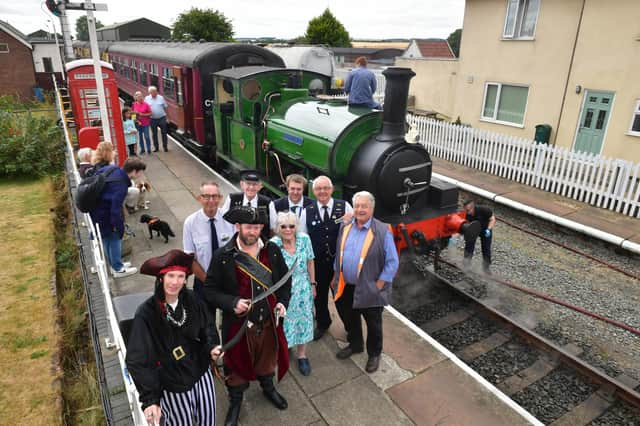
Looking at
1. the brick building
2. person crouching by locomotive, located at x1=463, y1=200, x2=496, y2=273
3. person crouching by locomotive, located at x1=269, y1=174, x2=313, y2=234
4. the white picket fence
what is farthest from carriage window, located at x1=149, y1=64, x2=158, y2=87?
the brick building

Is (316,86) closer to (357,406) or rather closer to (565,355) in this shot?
(565,355)

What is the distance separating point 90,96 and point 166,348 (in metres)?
8.20

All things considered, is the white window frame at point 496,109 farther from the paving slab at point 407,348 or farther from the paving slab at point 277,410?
the paving slab at point 277,410

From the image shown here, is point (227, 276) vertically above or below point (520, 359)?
above

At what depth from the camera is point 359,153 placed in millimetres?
5742

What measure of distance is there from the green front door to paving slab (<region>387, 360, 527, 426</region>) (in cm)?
1081

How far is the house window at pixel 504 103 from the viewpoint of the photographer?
1403cm

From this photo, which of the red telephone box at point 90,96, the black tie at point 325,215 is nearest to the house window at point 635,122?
the black tie at point 325,215

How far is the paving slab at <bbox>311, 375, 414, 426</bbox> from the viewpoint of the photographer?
3.48 metres

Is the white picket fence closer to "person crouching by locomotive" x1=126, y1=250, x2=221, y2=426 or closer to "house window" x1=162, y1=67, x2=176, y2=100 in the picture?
"person crouching by locomotive" x1=126, y1=250, x2=221, y2=426

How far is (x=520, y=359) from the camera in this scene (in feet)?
15.9

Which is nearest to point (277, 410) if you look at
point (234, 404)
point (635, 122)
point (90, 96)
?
point (234, 404)

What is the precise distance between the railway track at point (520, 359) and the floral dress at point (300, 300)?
216 cm

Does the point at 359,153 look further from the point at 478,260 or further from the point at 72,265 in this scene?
the point at 72,265
